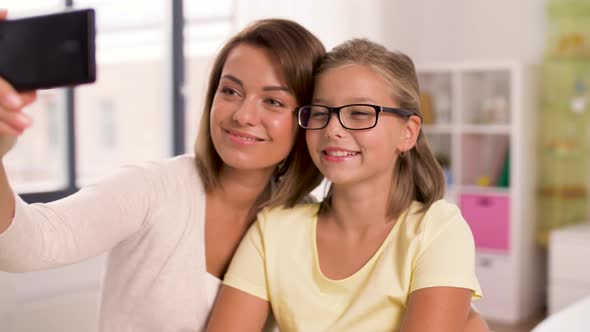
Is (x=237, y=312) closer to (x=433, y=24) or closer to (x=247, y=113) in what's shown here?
(x=247, y=113)

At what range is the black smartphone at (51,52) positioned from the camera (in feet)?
2.35

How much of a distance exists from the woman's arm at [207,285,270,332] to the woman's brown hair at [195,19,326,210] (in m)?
0.22

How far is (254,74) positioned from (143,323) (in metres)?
0.59

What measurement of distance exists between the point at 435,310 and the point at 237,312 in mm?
403

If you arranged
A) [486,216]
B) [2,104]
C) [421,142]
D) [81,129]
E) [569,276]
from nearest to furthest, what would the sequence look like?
[2,104] < [421,142] < [569,276] < [486,216] < [81,129]

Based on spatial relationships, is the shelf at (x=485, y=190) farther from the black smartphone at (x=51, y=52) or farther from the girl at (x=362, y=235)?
the black smartphone at (x=51, y=52)

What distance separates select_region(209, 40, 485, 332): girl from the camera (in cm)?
130

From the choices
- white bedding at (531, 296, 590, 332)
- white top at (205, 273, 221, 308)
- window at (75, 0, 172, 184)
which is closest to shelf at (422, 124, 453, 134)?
white bedding at (531, 296, 590, 332)

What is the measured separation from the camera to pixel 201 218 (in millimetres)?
1510

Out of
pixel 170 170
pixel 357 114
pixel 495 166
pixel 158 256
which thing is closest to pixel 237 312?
pixel 158 256

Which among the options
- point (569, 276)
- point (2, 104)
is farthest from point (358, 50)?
point (569, 276)

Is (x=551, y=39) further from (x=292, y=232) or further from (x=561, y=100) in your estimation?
(x=292, y=232)

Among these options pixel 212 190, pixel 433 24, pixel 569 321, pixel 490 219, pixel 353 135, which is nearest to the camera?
pixel 353 135

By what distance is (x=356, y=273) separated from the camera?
4.44ft
